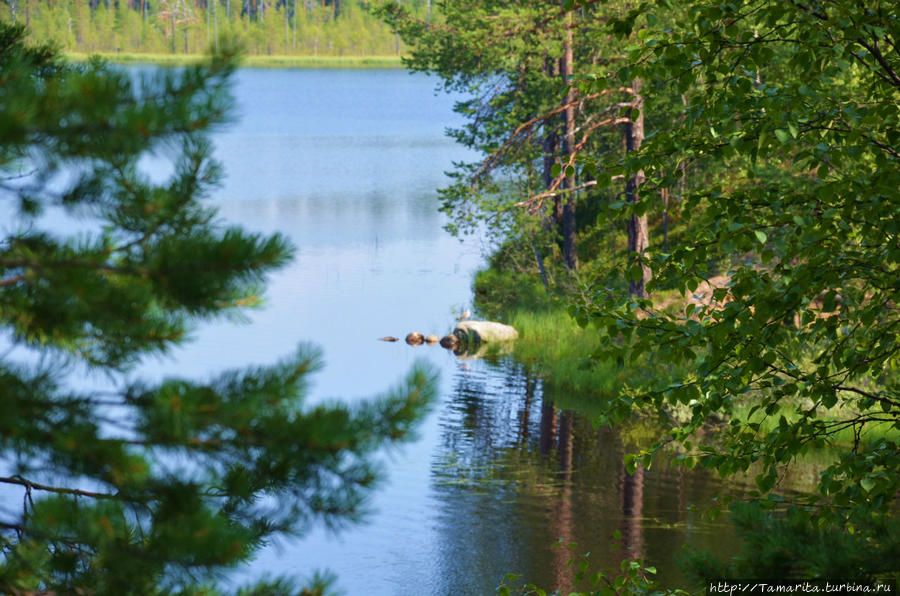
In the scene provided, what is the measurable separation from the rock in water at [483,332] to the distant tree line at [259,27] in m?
77.9

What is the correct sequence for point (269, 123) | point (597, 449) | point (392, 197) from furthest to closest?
point (269, 123) < point (392, 197) < point (597, 449)

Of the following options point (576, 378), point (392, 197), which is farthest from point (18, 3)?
point (392, 197)

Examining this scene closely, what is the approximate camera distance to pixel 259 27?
395 feet

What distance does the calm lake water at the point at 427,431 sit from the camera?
12688 millimetres

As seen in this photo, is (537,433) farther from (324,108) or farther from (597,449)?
(324,108)

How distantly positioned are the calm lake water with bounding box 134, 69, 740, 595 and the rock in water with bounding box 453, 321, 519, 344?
0.76 meters

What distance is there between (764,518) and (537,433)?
13.1 m

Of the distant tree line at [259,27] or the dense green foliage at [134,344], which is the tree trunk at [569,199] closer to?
the dense green foliage at [134,344]

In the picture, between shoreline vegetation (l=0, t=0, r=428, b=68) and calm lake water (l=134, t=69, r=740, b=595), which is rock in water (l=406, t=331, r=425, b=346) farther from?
shoreline vegetation (l=0, t=0, r=428, b=68)

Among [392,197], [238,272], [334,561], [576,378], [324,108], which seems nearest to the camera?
[238,272]

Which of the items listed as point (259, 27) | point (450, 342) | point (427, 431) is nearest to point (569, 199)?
point (450, 342)

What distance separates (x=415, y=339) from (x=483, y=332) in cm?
154

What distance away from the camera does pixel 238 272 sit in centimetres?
314

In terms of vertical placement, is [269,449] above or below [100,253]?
below
